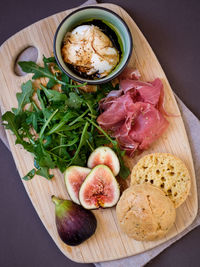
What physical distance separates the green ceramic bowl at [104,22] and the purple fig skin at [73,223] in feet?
2.57

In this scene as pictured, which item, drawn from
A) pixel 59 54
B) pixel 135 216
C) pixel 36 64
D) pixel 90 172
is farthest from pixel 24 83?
pixel 135 216

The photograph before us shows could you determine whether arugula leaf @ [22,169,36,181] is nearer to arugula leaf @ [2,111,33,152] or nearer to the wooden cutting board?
the wooden cutting board

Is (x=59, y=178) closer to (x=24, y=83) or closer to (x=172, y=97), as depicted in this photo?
(x=24, y=83)

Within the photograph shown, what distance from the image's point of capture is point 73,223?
1773 mm

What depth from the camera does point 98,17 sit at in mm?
1793

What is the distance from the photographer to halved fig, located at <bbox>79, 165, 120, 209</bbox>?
1.80 metres

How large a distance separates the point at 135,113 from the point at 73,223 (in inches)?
30.8

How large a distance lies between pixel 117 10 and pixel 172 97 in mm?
685

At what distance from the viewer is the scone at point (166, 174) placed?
5.80 feet

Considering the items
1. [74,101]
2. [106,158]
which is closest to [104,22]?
[74,101]

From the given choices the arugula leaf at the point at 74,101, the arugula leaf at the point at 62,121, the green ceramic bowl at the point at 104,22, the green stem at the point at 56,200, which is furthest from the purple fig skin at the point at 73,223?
the green ceramic bowl at the point at 104,22

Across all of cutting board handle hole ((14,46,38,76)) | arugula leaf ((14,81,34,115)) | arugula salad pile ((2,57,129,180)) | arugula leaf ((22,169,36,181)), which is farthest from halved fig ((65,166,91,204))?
cutting board handle hole ((14,46,38,76))

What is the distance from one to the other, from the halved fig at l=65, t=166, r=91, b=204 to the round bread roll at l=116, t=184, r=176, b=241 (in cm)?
28

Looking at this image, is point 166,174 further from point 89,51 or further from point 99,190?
point 89,51
